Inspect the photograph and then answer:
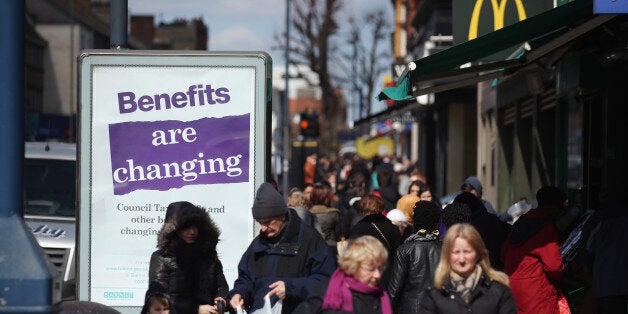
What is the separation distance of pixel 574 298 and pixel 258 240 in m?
4.46

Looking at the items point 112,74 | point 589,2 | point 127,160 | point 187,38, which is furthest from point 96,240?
point 187,38

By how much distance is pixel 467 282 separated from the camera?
699cm

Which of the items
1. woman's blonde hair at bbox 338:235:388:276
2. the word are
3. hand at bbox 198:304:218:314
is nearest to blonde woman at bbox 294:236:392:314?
woman's blonde hair at bbox 338:235:388:276

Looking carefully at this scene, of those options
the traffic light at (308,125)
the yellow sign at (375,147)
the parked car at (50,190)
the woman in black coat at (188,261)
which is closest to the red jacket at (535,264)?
the woman in black coat at (188,261)

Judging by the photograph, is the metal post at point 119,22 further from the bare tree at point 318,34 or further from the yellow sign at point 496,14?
the bare tree at point 318,34

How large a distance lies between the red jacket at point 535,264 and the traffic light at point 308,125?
24306mm

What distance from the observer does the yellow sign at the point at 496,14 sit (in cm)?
1555

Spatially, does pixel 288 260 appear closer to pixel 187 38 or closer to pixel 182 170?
pixel 182 170

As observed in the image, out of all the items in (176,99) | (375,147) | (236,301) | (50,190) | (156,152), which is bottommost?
(236,301)

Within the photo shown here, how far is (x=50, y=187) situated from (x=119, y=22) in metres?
2.50

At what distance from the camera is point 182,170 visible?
977 cm

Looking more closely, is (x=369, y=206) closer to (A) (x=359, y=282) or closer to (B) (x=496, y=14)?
(B) (x=496, y=14)

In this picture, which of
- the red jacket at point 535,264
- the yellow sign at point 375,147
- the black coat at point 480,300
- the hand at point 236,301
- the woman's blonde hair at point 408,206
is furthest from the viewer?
the yellow sign at point 375,147

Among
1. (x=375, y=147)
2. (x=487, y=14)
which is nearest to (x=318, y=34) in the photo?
(x=375, y=147)
